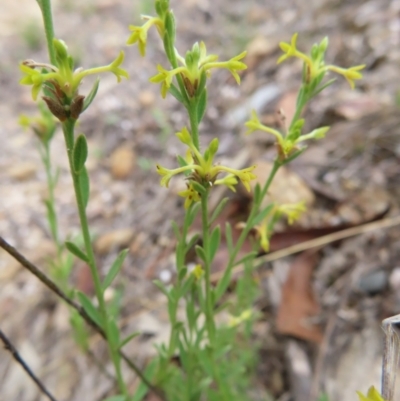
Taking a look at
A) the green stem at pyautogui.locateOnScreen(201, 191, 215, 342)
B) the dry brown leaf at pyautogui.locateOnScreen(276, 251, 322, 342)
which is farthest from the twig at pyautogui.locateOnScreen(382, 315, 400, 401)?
the dry brown leaf at pyautogui.locateOnScreen(276, 251, 322, 342)

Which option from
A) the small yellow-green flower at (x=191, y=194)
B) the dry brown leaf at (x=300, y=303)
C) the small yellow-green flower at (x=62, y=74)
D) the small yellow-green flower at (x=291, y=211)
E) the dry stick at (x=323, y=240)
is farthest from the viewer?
the dry stick at (x=323, y=240)

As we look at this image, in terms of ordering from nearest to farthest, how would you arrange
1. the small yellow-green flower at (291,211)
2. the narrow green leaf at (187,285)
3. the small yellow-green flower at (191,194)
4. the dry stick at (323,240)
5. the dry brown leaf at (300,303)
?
1. the small yellow-green flower at (191,194)
2. the narrow green leaf at (187,285)
3. the small yellow-green flower at (291,211)
4. the dry brown leaf at (300,303)
5. the dry stick at (323,240)

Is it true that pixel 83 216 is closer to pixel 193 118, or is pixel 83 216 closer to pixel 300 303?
pixel 193 118

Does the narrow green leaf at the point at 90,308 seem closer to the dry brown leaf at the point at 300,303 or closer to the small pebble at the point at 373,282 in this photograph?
A: the dry brown leaf at the point at 300,303

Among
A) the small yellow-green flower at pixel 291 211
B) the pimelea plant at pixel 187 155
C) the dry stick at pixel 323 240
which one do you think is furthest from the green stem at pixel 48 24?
the dry stick at pixel 323 240

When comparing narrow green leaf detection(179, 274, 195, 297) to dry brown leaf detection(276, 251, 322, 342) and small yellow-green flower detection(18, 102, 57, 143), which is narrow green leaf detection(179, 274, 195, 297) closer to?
small yellow-green flower detection(18, 102, 57, 143)

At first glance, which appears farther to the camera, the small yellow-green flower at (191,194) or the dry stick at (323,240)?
the dry stick at (323,240)

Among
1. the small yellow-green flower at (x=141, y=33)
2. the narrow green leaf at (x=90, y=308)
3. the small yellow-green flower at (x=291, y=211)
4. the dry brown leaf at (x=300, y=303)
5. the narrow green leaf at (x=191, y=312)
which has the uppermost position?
the small yellow-green flower at (x=141, y=33)

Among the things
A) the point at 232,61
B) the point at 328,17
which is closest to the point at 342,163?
the point at 232,61
